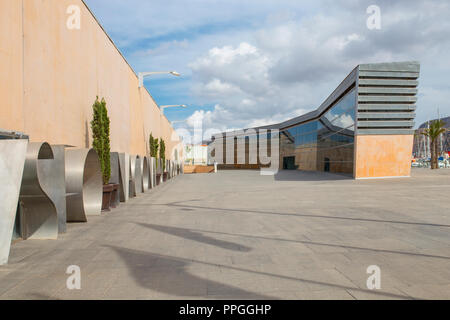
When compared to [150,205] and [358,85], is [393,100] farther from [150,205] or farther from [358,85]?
[150,205]

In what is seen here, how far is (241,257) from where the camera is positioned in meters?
5.82

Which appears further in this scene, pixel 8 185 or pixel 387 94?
pixel 387 94

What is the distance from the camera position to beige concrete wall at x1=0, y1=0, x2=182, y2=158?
288 inches

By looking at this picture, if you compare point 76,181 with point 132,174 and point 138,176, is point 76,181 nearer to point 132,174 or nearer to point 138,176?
point 132,174

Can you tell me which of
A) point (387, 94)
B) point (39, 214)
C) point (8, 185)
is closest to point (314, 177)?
point (387, 94)

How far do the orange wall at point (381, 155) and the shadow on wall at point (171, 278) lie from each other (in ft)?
87.1

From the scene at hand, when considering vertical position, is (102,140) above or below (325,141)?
below

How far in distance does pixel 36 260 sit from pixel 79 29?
8.43 metres

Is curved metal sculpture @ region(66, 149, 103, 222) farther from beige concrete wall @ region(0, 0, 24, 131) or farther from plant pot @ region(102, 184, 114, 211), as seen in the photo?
beige concrete wall @ region(0, 0, 24, 131)

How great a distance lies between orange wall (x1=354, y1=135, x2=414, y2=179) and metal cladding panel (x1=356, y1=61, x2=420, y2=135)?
58 centimetres

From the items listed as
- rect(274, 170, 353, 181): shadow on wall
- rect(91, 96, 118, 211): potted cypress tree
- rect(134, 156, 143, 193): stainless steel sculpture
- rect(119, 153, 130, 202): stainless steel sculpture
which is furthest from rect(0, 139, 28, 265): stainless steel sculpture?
rect(274, 170, 353, 181): shadow on wall

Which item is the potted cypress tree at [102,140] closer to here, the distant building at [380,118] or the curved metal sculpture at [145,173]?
the curved metal sculpture at [145,173]

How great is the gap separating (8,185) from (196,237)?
355 centimetres

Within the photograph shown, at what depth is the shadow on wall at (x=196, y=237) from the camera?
6551 mm
